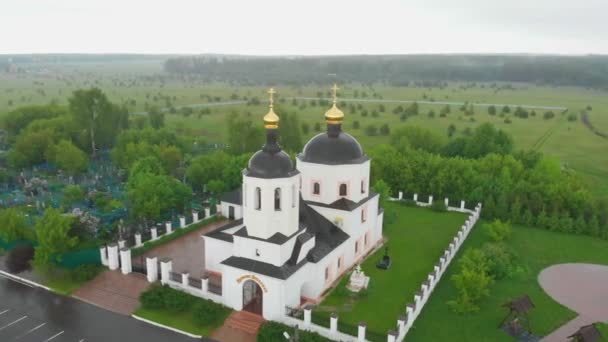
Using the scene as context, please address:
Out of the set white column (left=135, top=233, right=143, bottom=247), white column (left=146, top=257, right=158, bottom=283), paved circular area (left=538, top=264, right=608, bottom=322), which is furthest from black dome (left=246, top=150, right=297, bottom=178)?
paved circular area (left=538, top=264, right=608, bottom=322)

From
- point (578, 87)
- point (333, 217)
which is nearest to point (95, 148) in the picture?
point (333, 217)

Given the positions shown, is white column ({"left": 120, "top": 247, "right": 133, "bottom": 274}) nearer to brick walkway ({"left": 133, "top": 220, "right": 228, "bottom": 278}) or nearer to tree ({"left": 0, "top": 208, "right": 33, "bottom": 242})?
brick walkway ({"left": 133, "top": 220, "right": 228, "bottom": 278})

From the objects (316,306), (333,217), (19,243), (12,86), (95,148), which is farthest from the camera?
(12,86)

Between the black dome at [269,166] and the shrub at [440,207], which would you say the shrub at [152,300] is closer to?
the black dome at [269,166]

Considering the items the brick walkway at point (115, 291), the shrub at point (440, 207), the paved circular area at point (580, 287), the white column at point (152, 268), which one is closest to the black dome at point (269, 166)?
the white column at point (152, 268)

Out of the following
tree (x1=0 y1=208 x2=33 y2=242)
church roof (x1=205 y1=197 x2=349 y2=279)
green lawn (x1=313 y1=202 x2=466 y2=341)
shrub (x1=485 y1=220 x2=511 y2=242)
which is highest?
church roof (x1=205 y1=197 x2=349 y2=279)

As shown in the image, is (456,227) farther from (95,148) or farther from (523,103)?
(523,103)
